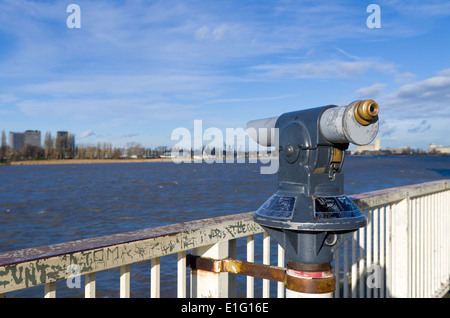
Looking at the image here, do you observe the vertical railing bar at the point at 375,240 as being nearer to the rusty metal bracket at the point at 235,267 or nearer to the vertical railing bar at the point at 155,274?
the rusty metal bracket at the point at 235,267

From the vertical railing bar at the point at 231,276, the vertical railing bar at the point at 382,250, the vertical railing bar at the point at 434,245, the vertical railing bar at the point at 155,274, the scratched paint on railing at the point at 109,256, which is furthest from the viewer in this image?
the vertical railing bar at the point at 434,245

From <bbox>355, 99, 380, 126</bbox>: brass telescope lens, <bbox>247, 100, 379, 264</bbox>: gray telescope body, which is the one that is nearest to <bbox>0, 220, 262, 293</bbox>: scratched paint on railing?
<bbox>247, 100, 379, 264</bbox>: gray telescope body

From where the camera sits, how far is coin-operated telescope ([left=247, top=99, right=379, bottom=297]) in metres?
1.57

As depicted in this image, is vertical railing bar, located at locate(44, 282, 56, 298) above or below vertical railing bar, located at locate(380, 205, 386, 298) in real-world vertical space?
above

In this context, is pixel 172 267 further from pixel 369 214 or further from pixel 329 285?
pixel 329 285

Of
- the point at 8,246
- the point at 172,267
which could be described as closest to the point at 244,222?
the point at 172,267

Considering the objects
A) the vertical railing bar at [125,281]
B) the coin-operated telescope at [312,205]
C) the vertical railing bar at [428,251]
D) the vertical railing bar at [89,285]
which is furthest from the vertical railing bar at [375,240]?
the vertical railing bar at [89,285]

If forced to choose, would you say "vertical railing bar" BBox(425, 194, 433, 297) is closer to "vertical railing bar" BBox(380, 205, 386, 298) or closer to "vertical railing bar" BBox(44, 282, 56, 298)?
"vertical railing bar" BBox(380, 205, 386, 298)

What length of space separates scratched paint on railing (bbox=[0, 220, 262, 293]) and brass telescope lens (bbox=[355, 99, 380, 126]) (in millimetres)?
959

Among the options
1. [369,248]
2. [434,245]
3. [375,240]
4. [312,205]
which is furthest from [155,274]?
[434,245]

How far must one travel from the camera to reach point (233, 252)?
227 cm

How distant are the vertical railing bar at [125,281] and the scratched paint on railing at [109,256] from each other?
0.10 metres

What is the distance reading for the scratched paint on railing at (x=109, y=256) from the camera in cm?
135

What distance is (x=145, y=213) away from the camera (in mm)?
26781
